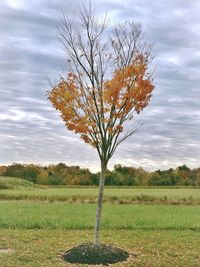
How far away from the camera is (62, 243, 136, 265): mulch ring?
13141 millimetres

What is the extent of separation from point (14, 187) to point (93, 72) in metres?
42.8

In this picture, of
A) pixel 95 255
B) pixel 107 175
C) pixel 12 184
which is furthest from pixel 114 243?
pixel 107 175

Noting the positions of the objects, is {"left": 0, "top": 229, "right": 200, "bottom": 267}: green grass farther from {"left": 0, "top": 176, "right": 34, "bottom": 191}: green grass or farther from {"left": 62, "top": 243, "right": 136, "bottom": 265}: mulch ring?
{"left": 0, "top": 176, "right": 34, "bottom": 191}: green grass

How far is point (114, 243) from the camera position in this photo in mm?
16828

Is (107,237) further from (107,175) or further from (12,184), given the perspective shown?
(107,175)

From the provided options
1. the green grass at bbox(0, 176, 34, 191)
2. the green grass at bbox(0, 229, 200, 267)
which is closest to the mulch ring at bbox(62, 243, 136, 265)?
the green grass at bbox(0, 229, 200, 267)

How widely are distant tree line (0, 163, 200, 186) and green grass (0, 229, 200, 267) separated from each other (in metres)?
46.9

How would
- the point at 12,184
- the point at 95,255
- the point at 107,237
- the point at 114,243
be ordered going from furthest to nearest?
the point at 12,184 < the point at 107,237 < the point at 114,243 < the point at 95,255

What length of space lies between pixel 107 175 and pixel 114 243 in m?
51.5

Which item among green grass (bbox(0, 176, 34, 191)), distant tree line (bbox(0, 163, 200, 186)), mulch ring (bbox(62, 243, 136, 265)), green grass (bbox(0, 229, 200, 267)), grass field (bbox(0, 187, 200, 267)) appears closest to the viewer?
mulch ring (bbox(62, 243, 136, 265))

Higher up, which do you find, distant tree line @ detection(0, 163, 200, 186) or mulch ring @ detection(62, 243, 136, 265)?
distant tree line @ detection(0, 163, 200, 186)

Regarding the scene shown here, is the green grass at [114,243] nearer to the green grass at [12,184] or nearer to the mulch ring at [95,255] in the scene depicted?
the mulch ring at [95,255]

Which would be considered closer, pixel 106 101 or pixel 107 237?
pixel 106 101

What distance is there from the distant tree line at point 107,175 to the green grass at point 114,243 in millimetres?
46864
